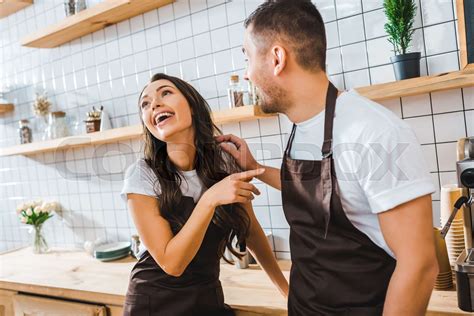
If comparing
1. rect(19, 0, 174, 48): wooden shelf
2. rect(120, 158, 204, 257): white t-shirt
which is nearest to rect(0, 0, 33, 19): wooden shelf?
rect(19, 0, 174, 48): wooden shelf

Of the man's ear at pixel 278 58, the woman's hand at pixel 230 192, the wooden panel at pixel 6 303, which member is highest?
the man's ear at pixel 278 58

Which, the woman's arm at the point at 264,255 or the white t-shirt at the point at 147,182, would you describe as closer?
the white t-shirt at the point at 147,182

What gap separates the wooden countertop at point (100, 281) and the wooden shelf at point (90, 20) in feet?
4.59

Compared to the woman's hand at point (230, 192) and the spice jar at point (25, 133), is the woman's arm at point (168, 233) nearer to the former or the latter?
the woman's hand at point (230, 192)

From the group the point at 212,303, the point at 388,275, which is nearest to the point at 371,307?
the point at 388,275

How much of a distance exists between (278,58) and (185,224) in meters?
0.62

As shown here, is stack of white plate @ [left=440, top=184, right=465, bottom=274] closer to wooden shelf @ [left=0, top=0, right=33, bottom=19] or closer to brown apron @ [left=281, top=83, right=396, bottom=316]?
brown apron @ [left=281, top=83, right=396, bottom=316]

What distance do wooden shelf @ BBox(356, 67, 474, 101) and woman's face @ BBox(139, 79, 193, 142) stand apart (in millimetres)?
740

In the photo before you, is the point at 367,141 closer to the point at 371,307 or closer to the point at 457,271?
the point at 371,307

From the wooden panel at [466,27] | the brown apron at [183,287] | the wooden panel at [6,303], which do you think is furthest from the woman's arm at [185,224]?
the wooden panel at [6,303]

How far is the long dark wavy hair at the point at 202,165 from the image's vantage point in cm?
162

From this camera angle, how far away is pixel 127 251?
2658 mm

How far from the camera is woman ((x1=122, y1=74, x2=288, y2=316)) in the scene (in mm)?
1553

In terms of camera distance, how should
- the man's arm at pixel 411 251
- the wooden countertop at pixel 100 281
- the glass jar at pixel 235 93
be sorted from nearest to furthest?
the man's arm at pixel 411 251
the wooden countertop at pixel 100 281
the glass jar at pixel 235 93
